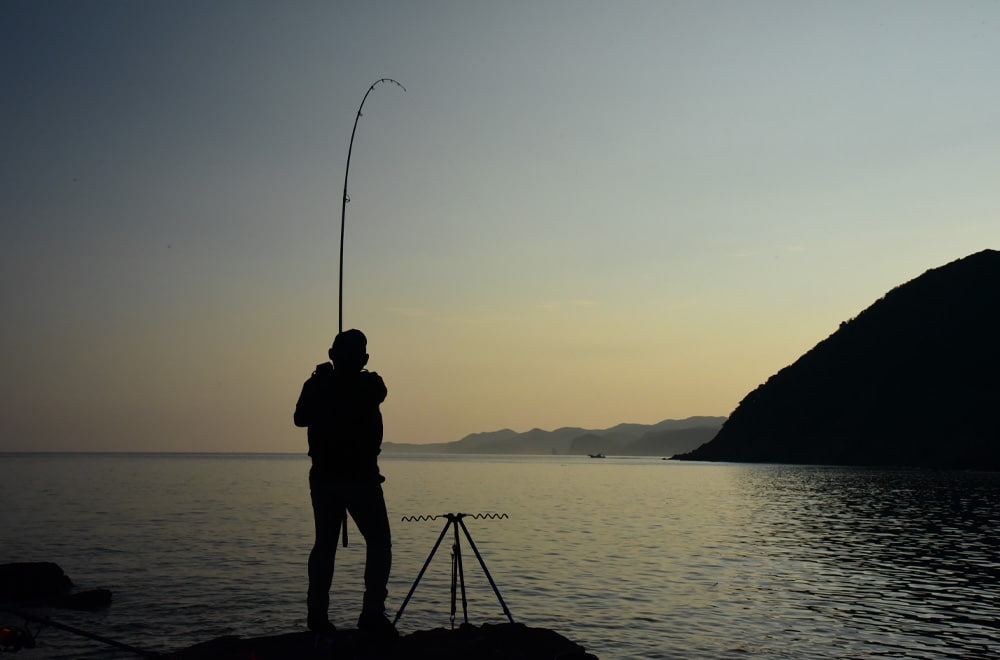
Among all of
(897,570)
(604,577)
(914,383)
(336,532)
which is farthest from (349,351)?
(914,383)

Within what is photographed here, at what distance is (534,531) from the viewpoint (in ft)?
130

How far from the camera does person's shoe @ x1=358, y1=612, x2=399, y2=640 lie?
27.4 feet

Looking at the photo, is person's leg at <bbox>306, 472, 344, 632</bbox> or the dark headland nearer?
person's leg at <bbox>306, 472, 344, 632</bbox>

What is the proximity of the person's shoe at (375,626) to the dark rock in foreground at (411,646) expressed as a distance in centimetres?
7

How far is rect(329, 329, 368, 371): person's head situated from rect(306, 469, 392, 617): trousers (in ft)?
3.99

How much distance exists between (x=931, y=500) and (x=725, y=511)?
66.7ft

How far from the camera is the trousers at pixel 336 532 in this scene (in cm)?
846

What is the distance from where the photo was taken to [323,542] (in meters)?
8.59

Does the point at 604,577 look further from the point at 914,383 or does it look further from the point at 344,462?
the point at 914,383

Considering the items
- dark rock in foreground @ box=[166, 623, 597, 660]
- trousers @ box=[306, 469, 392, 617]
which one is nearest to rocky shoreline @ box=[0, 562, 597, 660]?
dark rock in foreground @ box=[166, 623, 597, 660]

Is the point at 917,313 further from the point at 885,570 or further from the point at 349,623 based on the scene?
the point at 349,623

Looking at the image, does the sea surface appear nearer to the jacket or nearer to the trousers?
the trousers

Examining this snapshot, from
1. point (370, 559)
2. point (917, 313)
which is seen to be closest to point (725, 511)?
point (370, 559)

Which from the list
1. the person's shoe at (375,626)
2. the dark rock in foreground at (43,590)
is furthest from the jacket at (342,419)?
the dark rock in foreground at (43,590)
